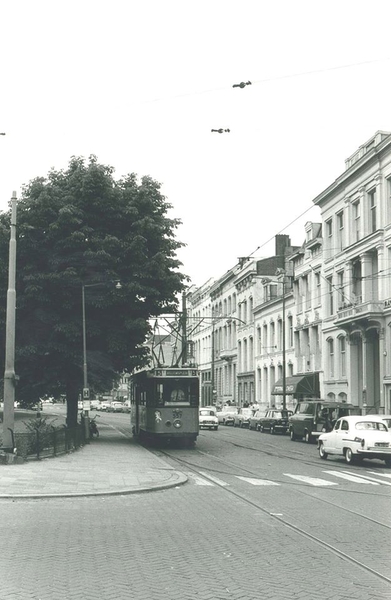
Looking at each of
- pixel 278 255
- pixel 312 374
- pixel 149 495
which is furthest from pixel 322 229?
pixel 149 495

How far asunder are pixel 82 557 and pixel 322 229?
1805 inches

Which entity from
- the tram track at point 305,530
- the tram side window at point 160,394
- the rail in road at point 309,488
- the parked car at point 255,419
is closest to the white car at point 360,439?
the rail in road at point 309,488

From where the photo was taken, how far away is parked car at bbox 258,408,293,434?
4586 centimetres

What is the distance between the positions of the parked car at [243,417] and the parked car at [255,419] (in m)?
1.76

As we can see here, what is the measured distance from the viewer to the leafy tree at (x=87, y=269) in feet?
108

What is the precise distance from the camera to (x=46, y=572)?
8.20 m

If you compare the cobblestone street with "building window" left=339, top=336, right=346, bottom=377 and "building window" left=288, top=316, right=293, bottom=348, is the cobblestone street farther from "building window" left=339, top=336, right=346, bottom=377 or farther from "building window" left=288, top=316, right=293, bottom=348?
"building window" left=288, top=316, right=293, bottom=348

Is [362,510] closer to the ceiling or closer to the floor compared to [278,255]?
closer to the floor

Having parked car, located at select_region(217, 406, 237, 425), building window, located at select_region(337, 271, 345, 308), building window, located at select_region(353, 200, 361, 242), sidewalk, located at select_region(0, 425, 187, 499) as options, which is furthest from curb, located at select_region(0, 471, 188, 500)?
parked car, located at select_region(217, 406, 237, 425)

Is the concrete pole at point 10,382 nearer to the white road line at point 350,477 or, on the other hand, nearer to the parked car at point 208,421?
the white road line at point 350,477

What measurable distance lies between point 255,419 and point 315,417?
14985mm

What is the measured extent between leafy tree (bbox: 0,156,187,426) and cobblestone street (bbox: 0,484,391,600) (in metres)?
20.0

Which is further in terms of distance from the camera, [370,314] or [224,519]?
[370,314]

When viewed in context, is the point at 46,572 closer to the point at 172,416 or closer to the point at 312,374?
the point at 172,416
